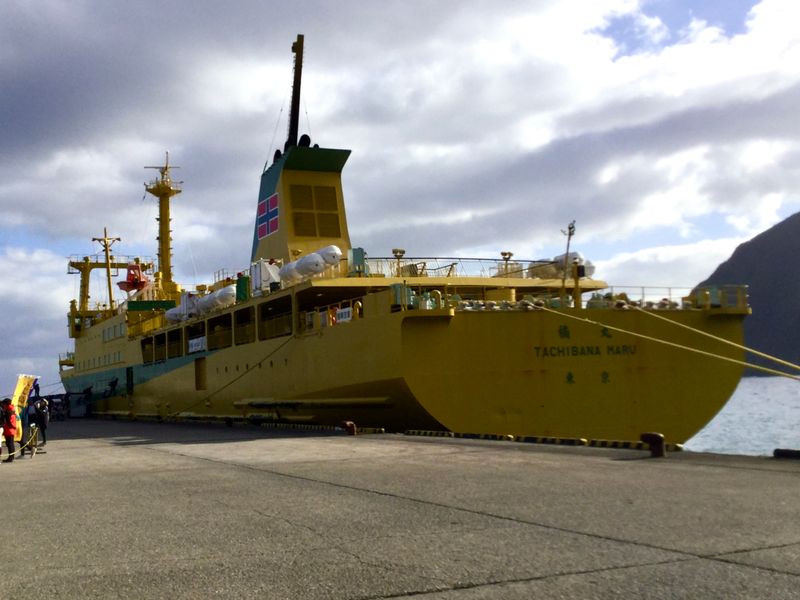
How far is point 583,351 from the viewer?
18469 millimetres

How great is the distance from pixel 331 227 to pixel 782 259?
491 feet

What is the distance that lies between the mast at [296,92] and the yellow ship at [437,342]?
231 millimetres

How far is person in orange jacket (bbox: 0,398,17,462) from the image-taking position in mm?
15609

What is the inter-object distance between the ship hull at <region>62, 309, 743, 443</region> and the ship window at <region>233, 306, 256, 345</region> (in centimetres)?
599

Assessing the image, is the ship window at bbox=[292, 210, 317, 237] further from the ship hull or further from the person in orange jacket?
the person in orange jacket

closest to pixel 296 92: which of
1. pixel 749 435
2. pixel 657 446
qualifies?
pixel 657 446

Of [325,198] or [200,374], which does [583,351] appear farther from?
[200,374]

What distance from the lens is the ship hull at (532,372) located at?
58.4ft

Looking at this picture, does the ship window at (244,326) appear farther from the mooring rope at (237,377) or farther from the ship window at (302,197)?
the ship window at (302,197)

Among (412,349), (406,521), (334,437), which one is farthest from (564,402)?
(406,521)

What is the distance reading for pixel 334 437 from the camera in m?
17.6

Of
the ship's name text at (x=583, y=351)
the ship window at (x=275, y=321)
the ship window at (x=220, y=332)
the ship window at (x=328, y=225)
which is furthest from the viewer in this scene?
the ship window at (x=220, y=332)

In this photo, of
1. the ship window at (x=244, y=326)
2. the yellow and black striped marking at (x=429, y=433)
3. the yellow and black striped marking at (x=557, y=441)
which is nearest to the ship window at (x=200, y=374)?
the ship window at (x=244, y=326)

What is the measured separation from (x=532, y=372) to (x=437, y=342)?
91.0 inches
